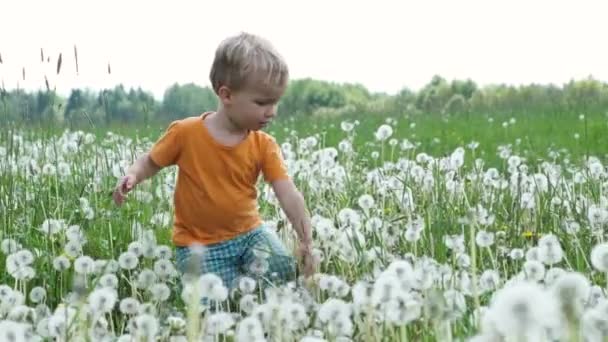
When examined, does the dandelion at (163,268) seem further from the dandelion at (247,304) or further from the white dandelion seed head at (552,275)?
the white dandelion seed head at (552,275)

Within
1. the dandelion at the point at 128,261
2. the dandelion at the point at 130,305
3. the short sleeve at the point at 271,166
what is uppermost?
the short sleeve at the point at 271,166

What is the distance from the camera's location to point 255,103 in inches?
185

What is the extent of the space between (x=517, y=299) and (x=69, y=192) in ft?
16.6

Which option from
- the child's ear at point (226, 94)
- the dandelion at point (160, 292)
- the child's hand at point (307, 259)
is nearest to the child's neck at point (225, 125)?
the child's ear at point (226, 94)

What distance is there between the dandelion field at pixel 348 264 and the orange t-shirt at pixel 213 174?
0.70 feet

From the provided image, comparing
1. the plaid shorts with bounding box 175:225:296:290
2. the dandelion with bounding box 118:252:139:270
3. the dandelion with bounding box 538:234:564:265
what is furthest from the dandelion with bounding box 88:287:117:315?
the plaid shorts with bounding box 175:225:296:290

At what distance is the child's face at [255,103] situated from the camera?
4695mm

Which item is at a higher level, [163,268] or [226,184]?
[226,184]

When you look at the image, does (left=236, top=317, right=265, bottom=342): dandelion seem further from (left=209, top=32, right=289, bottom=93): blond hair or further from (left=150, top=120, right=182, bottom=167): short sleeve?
(left=150, top=120, right=182, bottom=167): short sleeve

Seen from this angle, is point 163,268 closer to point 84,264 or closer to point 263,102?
point 84,264

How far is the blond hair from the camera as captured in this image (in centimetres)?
469

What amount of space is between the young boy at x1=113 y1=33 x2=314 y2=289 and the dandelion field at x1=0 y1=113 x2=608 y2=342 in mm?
161

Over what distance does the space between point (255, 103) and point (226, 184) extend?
1.45 feet

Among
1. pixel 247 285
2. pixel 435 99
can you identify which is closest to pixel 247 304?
pixel 247 285
